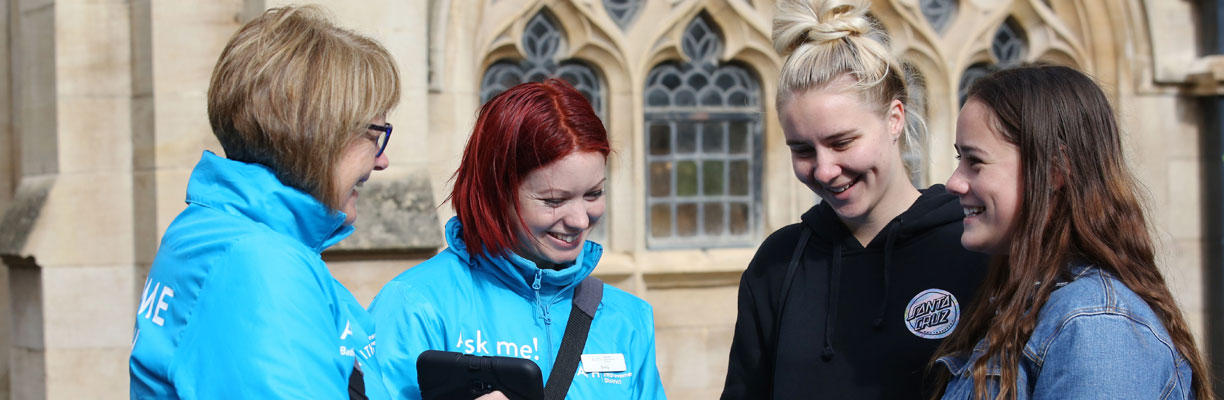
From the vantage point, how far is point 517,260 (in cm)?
195

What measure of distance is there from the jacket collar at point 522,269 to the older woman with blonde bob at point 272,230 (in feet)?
1.27

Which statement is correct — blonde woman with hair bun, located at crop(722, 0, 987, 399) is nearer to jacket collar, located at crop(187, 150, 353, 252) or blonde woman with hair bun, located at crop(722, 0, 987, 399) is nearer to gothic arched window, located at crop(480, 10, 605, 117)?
jacket collar, located at crop(187, 150, 353, 252)

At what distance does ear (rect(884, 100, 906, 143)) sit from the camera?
2.02 metres

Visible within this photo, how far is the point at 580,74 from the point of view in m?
5.19

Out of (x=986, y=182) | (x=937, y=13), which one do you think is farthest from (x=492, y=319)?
(x=937, y=13)

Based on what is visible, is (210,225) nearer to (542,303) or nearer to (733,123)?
(542,303)

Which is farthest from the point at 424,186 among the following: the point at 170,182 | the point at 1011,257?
the point at 1011,257

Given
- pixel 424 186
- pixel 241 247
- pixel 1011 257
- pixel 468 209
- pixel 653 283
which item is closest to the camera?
pixel 241 247

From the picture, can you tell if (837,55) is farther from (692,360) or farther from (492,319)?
(692,360)

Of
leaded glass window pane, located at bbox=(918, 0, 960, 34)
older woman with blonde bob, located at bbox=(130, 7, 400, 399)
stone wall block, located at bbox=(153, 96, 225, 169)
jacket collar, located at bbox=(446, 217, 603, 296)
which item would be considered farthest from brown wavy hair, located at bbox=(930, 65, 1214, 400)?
leaded glass window pane, located at bbox=(918, 0, 960, 34)

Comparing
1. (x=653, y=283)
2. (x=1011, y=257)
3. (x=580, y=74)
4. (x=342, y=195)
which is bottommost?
(x=653, y=283)

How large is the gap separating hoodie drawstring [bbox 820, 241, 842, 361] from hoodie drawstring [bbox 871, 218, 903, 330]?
0.08 metres

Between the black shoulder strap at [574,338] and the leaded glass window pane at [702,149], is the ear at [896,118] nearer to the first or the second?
the black shoulder strap at [574,338]

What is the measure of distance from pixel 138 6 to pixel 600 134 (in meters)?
2.96
